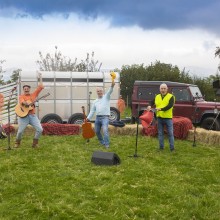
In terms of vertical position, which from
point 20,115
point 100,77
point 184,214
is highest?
point 100,77

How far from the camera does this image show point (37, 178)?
7246 millimetres

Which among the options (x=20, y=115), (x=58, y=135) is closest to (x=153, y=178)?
(x=20, y=115)

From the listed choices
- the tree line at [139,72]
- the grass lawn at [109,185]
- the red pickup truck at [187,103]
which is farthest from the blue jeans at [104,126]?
the tree line at [139,72]

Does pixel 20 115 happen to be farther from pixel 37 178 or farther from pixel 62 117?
pixel 62 117

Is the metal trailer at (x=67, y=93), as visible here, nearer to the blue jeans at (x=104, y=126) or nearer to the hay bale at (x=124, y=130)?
the hay bale at (x=124, y=130)

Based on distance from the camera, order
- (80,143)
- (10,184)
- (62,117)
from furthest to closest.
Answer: (62,117) < (80,143) < (10,184)

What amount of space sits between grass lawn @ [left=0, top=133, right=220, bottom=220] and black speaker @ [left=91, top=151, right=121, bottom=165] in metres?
0.16

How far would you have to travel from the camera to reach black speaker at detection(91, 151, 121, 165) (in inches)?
331

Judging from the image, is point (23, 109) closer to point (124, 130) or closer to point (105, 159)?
point (105, 159)

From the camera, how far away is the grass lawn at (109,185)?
17.9 feet

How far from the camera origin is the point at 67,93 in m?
17.5

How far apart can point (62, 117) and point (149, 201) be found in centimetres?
1185

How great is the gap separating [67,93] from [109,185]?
1113 centimetres

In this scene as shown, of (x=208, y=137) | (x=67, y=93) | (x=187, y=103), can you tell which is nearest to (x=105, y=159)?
(x=208, y=137)
